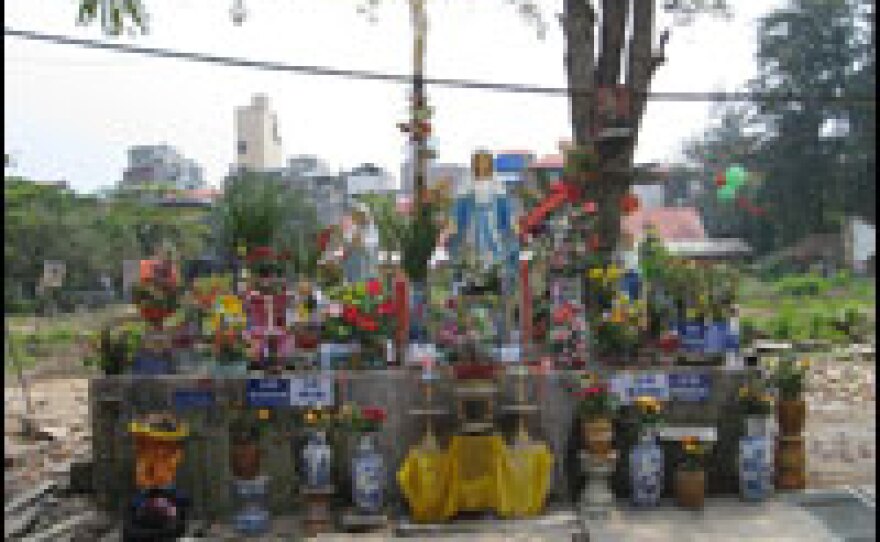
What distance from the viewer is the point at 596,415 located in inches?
245

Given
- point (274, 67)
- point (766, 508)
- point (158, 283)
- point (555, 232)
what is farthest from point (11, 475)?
point (766, 508)

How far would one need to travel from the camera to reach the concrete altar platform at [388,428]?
646 cm

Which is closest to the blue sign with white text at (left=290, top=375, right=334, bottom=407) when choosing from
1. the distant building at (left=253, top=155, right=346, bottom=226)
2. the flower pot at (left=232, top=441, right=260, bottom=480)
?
the flower pot at (left=232, top=441, right=260, bottom=480)

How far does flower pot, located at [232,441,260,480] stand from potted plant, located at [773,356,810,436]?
355 cm

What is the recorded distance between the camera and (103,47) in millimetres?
6035

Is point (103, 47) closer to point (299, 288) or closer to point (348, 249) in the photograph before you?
point (299, 288)

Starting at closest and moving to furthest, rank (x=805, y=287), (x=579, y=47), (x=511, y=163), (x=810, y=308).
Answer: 1. (x=511, y=163)
2. (x=579, y=47)
3. (x=810, y=308)
4. (x=805, y=287)

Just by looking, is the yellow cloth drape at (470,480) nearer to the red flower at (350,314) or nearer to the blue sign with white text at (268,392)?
the blue sign with white text at (268,392)

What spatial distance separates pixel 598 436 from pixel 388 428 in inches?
56.1

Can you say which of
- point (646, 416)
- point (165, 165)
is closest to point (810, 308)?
point (646, 416)

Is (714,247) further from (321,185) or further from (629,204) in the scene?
(629,204)

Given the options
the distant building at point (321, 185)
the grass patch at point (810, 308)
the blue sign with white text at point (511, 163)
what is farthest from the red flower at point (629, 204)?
the distant building at point (321, 185)

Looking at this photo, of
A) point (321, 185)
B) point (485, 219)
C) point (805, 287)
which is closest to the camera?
point (485, 219)

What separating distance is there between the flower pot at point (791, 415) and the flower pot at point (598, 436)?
1237 mm
